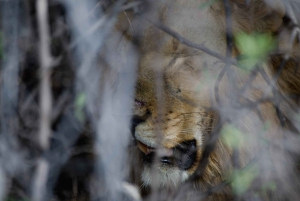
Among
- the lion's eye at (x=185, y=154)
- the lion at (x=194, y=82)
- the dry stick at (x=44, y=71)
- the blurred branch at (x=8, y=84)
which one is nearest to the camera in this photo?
the dry stick at (x=44, y=71)

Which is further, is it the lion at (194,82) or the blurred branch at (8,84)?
the blurred branch at (8,84)

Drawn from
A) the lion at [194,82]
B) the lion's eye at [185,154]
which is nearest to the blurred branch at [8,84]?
the lion at [194,82]

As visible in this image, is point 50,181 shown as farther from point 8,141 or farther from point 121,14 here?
point 121,14

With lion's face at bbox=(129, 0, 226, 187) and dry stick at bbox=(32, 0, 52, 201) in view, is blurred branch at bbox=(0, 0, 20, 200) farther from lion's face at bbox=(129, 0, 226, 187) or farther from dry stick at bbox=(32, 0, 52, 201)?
lion's face at bbox=(129, 0, 226, 187)

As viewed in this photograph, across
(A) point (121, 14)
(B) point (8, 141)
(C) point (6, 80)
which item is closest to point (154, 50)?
(A) point (121, 14)

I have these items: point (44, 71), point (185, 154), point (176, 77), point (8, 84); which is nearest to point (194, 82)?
point (176, 77)

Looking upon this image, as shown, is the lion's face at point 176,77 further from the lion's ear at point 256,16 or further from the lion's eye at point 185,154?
the lion's ear at point 256,16

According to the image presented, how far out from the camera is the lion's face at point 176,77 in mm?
1851

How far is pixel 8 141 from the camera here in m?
2.65

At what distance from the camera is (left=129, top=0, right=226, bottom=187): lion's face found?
6.07ft

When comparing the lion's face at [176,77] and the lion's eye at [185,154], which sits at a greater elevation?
the lion's face at [176,77]

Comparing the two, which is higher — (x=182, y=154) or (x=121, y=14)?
(x=121, y=14)

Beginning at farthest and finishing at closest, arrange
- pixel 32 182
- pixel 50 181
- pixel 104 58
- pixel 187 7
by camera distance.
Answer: pixel 50 181 → pixel 32 182 → pixel 104 58 → pixel 187 7

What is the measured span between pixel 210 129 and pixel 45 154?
2.20 ft
